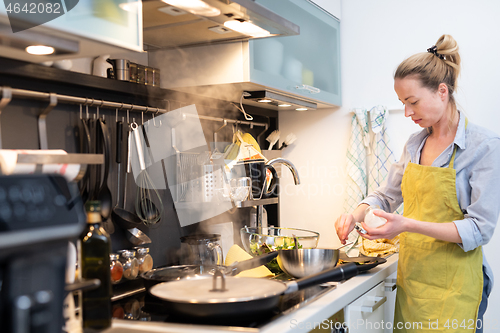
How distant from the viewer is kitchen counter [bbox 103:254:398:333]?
989 millimetres

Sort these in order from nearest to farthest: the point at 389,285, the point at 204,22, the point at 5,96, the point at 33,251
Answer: the point at 33,251, the point at 5,96, the point at 204,22, the point at 389,285

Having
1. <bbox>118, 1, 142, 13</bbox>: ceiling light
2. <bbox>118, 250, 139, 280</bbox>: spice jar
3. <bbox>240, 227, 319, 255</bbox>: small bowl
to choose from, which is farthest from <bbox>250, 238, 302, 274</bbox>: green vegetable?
<bbox>118, 1, 142, 13</bbox>: ceiling light

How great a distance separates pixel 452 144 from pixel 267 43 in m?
0.74

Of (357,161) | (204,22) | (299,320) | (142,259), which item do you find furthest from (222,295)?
(357,161)

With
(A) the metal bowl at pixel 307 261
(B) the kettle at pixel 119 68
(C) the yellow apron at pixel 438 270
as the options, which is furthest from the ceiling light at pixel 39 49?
(C) the yellow apron at pixel 438 270

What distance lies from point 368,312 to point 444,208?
1.37ft

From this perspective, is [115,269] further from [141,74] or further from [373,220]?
[373,220]

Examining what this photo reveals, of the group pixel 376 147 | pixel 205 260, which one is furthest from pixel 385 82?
pixel 205 260

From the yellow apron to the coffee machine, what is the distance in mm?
1142

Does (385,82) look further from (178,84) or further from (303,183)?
(178,84)

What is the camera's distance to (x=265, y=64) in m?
1.68

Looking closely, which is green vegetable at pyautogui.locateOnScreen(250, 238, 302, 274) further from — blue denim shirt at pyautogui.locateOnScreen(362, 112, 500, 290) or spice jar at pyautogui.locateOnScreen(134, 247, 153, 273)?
blue denim shirt at pyautogui.locateOnScreen(362, 112, 500, 290)

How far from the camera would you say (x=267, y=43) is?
5.55 feet

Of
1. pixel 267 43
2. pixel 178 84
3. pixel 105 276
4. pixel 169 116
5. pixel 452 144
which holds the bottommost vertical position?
pixel 105 276
